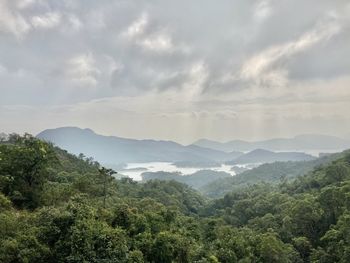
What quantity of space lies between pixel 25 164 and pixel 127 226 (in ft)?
35.8

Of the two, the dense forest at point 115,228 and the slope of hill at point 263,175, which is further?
the slope of hill at point 263,175

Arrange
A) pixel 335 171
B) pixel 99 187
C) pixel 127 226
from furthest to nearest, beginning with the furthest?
pixel 335 171 → pixel 99 187 → pixel 127 226

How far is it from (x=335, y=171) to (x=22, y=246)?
56.6 m

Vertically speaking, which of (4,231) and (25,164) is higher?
(25,164)

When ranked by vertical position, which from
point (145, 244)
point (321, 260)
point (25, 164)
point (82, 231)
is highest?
point (25, 164)

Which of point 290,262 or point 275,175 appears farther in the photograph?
point 275,175

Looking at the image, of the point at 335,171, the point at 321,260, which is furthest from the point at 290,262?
the point at 335,171

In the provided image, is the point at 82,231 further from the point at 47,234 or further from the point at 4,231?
the point at 4,231

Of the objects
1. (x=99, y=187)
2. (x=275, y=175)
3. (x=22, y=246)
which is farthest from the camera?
(x=275, y=175)

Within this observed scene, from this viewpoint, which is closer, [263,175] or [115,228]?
[115,228]

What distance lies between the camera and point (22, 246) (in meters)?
19.0

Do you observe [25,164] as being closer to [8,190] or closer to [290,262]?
[8,190]

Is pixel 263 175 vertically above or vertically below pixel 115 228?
above

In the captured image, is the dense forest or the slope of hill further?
the slope of hill
